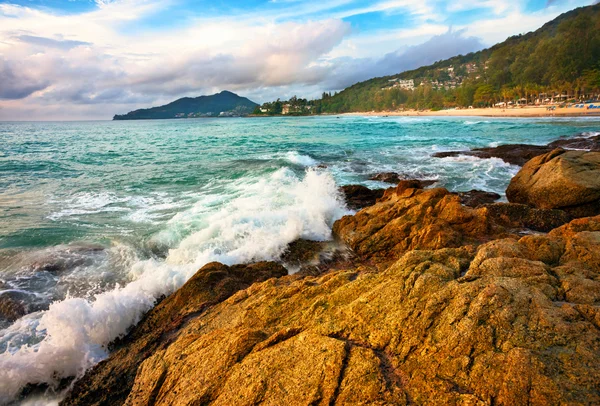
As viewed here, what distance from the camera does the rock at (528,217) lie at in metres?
9.83

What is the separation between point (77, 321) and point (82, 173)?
2228cm

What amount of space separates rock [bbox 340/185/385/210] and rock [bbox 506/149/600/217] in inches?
227

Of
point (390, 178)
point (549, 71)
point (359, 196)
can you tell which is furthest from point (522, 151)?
point (549, 71)

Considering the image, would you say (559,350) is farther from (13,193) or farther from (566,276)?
(13,193)

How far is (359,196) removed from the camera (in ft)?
47.9

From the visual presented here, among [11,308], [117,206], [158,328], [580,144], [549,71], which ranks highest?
[549,71]

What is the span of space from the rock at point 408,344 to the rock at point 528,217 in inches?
209

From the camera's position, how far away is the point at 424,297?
12.0 ft

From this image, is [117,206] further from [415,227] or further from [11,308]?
[415,227]

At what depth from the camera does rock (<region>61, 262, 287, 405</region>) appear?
467cm

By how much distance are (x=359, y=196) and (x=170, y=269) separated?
8998mm

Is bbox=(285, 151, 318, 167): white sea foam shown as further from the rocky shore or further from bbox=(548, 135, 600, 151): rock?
the rocky shore

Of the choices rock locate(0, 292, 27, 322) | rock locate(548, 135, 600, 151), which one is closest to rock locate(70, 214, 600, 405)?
rock locate(0, 292, 27, 322)

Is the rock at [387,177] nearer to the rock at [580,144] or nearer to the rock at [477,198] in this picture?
the rock at [477,198]
